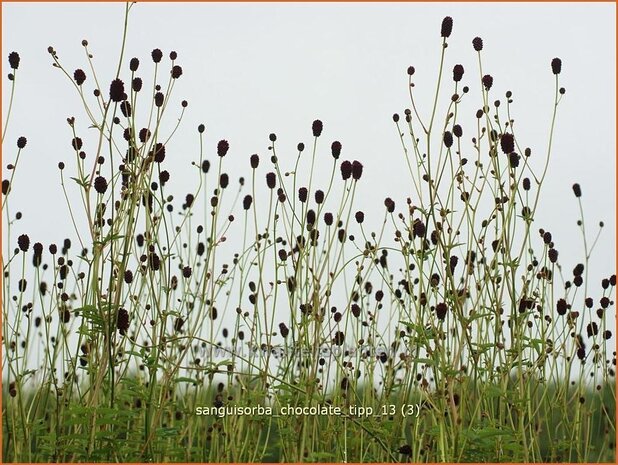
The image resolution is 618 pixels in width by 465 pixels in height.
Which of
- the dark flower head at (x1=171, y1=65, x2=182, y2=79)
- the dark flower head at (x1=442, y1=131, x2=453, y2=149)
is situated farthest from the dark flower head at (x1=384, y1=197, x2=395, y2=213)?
the dark flower head at (x1=171, y1=65, x2=182, y2=79)

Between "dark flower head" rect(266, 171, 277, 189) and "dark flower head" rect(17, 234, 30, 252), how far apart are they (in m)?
1.03

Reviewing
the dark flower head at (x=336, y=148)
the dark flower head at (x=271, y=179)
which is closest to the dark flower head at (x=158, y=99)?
the dark flower head at (x=271, y=179)

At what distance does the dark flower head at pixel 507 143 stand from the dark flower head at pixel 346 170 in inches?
23.6

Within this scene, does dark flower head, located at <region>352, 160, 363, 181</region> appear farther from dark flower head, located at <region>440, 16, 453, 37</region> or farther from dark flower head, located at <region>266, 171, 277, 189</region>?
dark flower head, located at <region>440, 16, 453, 37</region>

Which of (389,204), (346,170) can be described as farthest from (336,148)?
(389,204)

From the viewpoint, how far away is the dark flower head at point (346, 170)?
2990 millimetres

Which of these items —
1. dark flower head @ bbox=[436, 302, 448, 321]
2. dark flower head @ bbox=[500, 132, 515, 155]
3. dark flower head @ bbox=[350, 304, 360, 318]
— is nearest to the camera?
dark flower head @ bbox=[436, 302, 448, 321]

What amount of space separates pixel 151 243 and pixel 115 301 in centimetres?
43

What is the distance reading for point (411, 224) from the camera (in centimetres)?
314

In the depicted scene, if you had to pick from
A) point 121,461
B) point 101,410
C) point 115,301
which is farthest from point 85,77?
point 121,461

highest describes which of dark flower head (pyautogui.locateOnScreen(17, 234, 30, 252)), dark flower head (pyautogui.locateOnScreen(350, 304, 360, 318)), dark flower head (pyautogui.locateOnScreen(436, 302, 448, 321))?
dark flower head (pyautogui.locateOnScreen(17, 234, 30, 252))

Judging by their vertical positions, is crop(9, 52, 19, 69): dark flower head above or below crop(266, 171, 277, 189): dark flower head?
above

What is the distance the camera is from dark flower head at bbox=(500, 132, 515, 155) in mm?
A: 2932

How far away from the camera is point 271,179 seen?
3.18 metres
